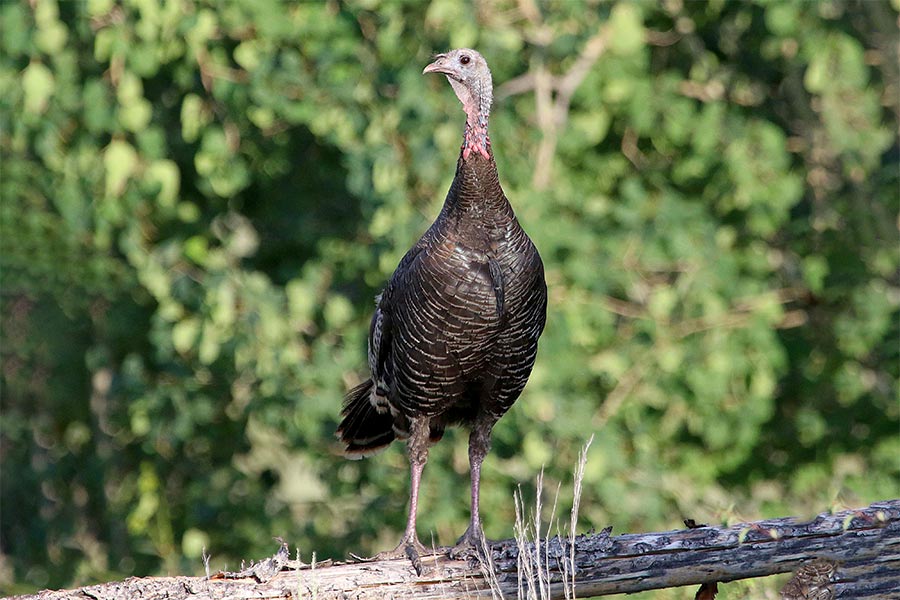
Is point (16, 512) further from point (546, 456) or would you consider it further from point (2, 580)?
point (546, 456)

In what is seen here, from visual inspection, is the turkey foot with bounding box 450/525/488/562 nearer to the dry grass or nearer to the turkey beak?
the dry grass

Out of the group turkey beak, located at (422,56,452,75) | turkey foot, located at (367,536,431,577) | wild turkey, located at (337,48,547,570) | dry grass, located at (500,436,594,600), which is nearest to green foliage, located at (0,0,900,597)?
wild turkey, located at (337,48,547,570)

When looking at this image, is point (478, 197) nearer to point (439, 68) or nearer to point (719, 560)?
point (439, 68)

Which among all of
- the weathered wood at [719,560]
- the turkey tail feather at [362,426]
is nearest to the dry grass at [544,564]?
the weathered wood at [719,560]

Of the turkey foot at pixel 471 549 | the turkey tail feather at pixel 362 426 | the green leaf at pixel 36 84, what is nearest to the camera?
the turkey foot at pixel 471 549

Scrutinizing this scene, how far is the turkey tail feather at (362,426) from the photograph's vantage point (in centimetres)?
553

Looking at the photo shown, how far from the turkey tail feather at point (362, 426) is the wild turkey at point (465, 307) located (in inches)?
12.4

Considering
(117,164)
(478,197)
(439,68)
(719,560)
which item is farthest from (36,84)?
(719,560)

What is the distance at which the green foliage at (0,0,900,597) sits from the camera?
7.33 metres

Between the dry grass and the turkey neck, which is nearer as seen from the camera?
the dry grass

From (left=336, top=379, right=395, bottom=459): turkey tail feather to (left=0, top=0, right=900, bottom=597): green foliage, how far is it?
161cm

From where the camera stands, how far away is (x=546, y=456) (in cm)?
711

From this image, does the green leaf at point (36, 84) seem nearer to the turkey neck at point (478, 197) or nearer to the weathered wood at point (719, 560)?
the turkey neck at point (478, 197)

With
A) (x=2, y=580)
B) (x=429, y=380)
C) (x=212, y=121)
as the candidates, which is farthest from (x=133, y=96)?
(x=2, y=580)
